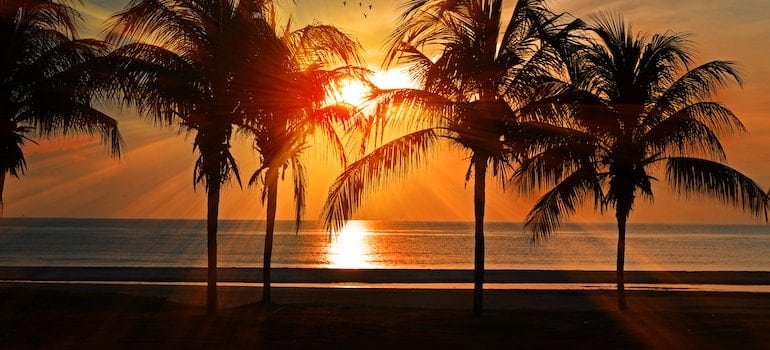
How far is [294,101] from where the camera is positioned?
58.0ft

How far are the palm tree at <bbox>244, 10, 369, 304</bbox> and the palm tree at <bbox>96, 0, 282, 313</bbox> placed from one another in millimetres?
321

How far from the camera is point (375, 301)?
2495cm

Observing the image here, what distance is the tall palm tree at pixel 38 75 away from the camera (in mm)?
17578

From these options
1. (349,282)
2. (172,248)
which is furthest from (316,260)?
(349,282)

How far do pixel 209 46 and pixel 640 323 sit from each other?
1065cm

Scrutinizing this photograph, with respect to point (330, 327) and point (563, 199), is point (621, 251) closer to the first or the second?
point (563, 199)

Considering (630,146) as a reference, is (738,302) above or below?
below

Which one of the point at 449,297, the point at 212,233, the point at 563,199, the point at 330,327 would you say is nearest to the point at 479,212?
the point at 563,199

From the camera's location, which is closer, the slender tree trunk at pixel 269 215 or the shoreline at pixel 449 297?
the slender tree trunk at pixel 269 215

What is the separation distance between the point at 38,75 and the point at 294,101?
5490 millimetres

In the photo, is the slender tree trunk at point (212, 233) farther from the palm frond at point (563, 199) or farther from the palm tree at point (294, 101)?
the palm frond at point (563, 199)

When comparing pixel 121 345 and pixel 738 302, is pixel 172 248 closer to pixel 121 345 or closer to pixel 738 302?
pixel 738 302

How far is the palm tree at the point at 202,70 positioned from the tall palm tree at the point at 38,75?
1711 millimetres

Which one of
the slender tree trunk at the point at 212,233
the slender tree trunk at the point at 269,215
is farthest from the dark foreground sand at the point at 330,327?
the slender tree trunk at the point at 269,215
